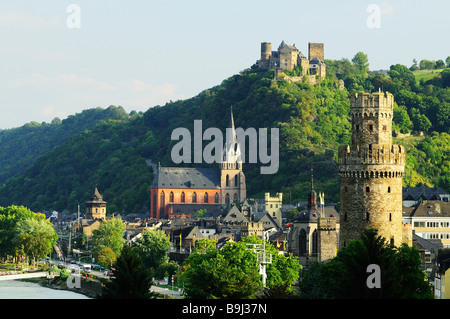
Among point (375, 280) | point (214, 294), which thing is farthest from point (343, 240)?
point (375, 280)

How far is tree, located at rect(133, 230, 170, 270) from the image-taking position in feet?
394

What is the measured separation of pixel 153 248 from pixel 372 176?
61903 mm

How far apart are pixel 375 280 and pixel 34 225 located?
4005 inches

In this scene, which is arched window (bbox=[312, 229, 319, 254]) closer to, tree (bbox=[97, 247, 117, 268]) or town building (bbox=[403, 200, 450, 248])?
town building (bbox=[403, 200, 450, 248])

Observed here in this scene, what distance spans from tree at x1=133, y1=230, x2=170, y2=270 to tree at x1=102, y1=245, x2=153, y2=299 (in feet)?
201

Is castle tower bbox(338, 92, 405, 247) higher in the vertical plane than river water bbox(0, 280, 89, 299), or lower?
higher

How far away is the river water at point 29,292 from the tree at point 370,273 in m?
48.8

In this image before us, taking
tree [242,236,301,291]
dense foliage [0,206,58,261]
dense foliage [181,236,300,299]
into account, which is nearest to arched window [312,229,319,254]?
dense foliage [181,236,300,299]

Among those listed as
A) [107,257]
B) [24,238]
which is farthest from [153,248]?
[24,238]

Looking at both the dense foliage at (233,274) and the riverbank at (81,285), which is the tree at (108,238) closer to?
the riverbank at (81,285)

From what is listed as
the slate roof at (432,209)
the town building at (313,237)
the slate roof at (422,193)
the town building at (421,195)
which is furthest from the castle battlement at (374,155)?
the slate roof at (422,193)

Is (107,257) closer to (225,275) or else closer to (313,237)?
(313,237)

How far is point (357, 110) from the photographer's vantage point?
6538cm
